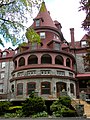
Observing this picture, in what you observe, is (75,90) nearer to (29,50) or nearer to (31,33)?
(29,50)

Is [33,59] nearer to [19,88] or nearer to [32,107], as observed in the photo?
[19,88]

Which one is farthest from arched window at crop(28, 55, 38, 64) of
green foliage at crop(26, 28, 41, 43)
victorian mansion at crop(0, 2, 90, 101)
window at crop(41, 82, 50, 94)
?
green foliage at crop(26, 28, 41, 43)

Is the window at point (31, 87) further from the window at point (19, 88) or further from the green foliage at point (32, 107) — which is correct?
the green foliage at point (32, 107)

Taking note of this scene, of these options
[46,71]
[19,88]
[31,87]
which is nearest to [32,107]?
[31,87]

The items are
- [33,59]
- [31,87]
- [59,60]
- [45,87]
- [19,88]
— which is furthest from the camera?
[59,60]

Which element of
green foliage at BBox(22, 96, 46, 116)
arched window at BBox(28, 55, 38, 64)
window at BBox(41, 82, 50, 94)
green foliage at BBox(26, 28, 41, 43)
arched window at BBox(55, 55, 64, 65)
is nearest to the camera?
green foliage at BBox(26, 28, 41, 43)

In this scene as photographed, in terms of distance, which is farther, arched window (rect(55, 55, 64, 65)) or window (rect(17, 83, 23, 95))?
arched window (rect(55, 55, 64, 65))

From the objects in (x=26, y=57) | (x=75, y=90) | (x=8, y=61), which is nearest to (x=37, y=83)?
(x=26, y=57)

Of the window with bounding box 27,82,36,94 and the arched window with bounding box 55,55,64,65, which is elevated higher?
the arched window with bounding box 55,55,64,65

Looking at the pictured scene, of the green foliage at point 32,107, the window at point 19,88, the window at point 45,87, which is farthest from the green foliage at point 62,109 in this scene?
the window at point 19,88

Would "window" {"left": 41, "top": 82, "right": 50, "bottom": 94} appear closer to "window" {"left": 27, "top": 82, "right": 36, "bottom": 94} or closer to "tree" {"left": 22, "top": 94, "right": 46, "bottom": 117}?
"window" {"left": 27, "top": 82, "right": 36, "bottom": 94}

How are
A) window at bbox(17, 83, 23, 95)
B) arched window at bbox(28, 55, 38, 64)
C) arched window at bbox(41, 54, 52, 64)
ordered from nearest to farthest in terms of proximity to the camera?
window at bbox(17, 83, 23, 95)
arched window at bbox(41, 54, 52, 64)
arched window at bbox(28, 55, 38, 64)

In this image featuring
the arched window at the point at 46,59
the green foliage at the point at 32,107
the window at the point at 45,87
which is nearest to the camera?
the green foliage at the point at 32,107

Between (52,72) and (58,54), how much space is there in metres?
3.80
